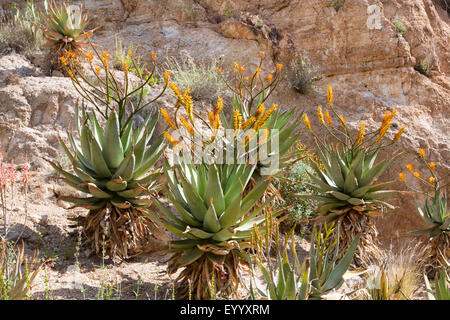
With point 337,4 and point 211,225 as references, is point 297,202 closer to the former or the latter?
point 211,225

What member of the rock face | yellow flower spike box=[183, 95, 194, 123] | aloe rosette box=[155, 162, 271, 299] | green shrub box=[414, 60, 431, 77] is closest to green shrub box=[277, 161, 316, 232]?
the rock face

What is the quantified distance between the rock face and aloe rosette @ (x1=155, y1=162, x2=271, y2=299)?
5.40 m

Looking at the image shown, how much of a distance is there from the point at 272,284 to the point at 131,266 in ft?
6.33

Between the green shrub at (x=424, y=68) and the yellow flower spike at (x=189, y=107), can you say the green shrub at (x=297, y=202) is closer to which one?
the yellow flower spike at (x=189, y=107)

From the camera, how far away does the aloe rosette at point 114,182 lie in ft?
13.1

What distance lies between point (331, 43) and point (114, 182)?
6991mm

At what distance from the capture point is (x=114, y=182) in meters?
3.94

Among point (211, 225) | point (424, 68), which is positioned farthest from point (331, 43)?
point (211, 225)

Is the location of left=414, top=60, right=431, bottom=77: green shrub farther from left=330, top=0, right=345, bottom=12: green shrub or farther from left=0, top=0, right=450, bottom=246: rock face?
left=330, top=0, right=345, bottom=12: green shrub

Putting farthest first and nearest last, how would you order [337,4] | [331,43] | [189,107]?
[337,4], [331,43], [189,107]

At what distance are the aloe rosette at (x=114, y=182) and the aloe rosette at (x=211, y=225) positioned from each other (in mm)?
595

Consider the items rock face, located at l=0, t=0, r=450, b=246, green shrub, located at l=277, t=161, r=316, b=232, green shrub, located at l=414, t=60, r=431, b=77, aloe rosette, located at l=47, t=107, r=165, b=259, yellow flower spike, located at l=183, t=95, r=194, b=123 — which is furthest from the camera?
green shrub, located at l=414, t=60, r=431, b=77

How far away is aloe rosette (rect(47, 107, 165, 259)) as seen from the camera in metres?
3.99
